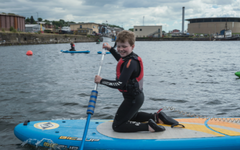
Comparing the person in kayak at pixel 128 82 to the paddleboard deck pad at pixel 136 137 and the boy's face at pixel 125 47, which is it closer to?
the boy's face at pixel 125 47

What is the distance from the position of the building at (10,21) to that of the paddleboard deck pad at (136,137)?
60.0 metres

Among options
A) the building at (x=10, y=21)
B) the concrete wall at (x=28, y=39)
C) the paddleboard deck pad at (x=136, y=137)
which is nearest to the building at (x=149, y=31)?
the concrete wall at (x=28, y=39)

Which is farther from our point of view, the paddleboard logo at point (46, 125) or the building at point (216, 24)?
the building at point (216, 24)

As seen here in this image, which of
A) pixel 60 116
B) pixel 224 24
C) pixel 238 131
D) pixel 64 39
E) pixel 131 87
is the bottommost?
pixel 60 116

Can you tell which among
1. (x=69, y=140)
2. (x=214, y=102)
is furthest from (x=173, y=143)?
(x=214, y=102)

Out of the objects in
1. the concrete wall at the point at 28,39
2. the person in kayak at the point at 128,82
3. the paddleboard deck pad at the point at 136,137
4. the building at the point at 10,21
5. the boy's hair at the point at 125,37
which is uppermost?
the building at the point at 10,21

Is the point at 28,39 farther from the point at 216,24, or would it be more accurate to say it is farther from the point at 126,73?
the point at 216,24

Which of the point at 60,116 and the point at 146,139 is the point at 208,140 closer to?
the point at 146,139

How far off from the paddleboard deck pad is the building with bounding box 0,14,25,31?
60036 millimetres

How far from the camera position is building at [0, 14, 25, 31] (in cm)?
5897

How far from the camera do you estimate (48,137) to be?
420 centimetres

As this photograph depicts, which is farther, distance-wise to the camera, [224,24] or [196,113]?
[224,24]

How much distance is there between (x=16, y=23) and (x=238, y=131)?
70.1m

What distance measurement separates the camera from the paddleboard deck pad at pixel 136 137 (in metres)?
3.86
